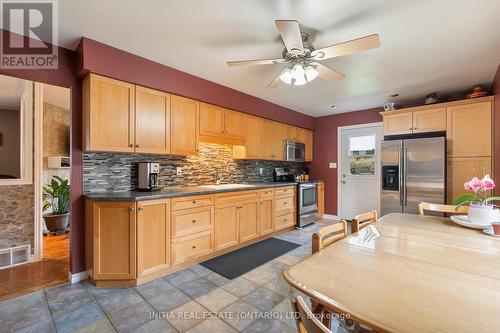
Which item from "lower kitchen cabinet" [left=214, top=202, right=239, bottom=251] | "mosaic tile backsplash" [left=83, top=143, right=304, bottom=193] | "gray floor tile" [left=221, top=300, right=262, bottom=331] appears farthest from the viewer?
"lower kitchen cabinet" [left=214, top=202, right=239, bottom=251]

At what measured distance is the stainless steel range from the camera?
4.28 m

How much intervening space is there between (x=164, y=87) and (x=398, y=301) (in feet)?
9.06

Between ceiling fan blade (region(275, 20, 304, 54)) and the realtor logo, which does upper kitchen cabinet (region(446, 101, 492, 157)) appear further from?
the realtor logo

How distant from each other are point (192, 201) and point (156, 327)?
1.24 meters

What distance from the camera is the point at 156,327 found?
1.65 m

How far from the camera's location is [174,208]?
8.10ft

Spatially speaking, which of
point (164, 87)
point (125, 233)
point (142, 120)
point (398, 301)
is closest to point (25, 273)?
point (125, 233)

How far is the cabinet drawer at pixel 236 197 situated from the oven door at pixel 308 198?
1.20 meters

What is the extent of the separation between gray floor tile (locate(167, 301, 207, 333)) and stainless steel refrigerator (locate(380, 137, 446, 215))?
10.5 feet

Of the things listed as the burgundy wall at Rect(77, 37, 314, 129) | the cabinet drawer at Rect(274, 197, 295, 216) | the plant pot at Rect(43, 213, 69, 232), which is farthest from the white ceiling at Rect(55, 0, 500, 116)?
the plant pot at Rect(43, 213, 69, 232)

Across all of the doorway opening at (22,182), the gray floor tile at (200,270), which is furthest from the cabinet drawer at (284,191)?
the doorway opening at (22,182)

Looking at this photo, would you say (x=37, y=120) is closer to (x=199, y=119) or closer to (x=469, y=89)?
(x=199, y=119)

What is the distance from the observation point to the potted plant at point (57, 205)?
3.73 meters

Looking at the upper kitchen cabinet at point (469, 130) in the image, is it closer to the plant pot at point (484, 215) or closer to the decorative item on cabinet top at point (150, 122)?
the plant pot at point (484, 215)
